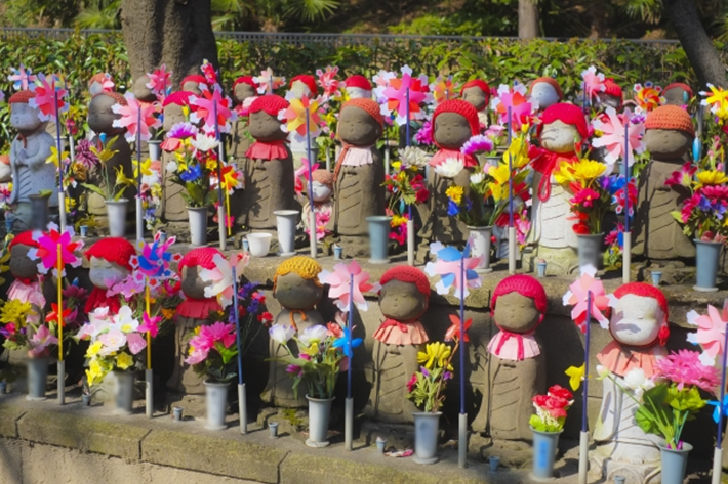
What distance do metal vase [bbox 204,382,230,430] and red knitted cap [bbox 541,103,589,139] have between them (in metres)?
1.88

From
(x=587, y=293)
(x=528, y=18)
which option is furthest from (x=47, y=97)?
(x=528, y=18)

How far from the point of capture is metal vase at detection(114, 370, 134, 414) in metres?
5.21

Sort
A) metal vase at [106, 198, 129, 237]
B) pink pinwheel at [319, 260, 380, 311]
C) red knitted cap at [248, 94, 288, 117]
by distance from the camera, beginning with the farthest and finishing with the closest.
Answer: metal vase at [106, 198, 129, 237]
red knitted cap at [248, 94, 288, 117]
pink pinwheel at [319, 260, 380, 311]

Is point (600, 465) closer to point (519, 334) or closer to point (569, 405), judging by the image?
point (569, 405)

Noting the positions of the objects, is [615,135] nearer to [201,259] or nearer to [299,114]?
[299,114]

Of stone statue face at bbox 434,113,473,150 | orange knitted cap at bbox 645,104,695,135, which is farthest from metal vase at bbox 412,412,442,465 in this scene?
orange knitted cap at bbox 645,104,695,135

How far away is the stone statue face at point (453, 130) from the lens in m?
5.22

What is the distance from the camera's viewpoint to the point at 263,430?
4980mm

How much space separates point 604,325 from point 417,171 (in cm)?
140

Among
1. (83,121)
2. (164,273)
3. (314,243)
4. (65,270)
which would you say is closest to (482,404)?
(314,243)

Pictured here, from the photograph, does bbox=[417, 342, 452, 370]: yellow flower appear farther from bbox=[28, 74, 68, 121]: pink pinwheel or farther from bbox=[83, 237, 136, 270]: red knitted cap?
bbox=[28, 74, 68, 121]: pink pinwheel

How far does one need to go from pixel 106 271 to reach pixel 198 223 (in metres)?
0.64

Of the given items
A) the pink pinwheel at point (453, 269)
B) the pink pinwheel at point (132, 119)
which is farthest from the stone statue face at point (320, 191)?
the pink pinwheel at point (453, 269)

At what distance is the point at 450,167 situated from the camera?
5.15 metres
